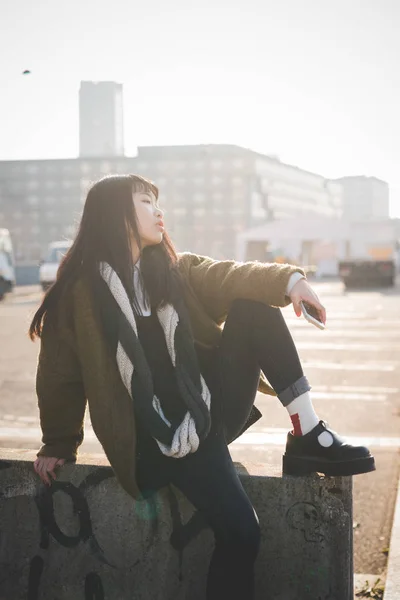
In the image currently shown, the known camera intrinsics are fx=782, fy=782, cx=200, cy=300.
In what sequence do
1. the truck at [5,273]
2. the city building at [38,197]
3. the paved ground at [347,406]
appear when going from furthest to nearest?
the city building at [38,197] < the truck at [5,273] < the paved ground at [347,406]

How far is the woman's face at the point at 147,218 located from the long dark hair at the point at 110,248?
2cm

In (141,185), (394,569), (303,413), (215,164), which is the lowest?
(394,569)

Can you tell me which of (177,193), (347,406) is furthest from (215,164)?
(347,406)

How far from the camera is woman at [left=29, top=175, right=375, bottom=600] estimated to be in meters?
2.55

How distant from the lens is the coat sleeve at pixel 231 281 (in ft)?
8.95

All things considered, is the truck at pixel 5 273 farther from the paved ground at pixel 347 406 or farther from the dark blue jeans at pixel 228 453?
the dark blue jeans at pixel 228 453

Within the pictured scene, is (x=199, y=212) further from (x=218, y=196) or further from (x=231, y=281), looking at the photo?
(x=231, y=281)


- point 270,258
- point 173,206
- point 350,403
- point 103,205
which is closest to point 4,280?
point 350,403

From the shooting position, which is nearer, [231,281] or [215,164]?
[231,281]

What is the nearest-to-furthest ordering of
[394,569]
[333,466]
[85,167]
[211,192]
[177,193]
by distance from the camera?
[333,466], [394,569], [211,192], [177,193], [85,167]

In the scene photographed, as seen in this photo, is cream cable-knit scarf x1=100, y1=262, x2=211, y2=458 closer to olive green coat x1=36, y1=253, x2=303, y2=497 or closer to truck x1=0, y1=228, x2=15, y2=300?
olive green coat x1=36, y1=253, x2=303, y2=497

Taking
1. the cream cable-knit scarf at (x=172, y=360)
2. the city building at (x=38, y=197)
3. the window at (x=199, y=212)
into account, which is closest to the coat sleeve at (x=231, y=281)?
the cream cable-knit scarf at (x=172, y=360)

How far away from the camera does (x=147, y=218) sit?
2.85m

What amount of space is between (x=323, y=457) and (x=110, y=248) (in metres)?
1.04
